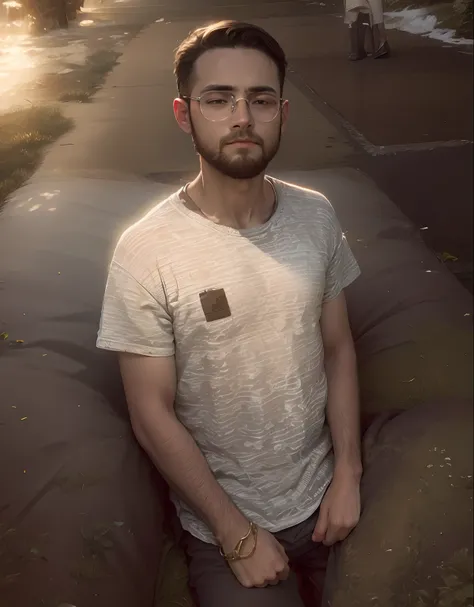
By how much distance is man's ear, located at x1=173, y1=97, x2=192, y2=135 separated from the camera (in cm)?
80

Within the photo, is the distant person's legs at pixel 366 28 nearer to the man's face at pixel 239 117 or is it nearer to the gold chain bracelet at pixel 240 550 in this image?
the man's face at pixel 239 117

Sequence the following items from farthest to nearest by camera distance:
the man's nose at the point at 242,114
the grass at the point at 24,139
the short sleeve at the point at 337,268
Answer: the grass at the point at 24,139 < the short sleeve at the point at 337,268 < the man's nose at the point at 242,114

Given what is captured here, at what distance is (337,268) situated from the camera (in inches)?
34.4

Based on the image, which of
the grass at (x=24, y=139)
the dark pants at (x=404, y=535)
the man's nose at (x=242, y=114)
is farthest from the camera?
the grass at (x=24, y=139)

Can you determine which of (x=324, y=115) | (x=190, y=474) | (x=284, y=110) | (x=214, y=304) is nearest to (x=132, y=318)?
(x=214, y=304)

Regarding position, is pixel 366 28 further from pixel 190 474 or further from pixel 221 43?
pixel 190 474

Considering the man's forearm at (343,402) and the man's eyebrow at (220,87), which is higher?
the man's eyebrow at (220,87)

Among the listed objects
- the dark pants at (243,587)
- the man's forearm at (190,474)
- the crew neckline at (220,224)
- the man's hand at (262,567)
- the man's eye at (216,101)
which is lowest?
the dark pants at (243,587)

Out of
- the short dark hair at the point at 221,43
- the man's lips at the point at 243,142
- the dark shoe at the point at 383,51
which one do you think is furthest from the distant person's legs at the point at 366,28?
the man's lips at the point at 243,142

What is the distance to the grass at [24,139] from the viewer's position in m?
0.98

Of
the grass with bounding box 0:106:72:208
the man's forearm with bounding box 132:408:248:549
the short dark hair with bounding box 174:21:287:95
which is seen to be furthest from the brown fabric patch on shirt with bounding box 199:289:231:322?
the grass with bounding box 0:106:72:208

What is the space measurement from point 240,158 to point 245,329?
21 cm

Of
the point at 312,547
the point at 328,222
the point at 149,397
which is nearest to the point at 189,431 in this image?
the point at 149,397

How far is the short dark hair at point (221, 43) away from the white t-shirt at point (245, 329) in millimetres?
152
